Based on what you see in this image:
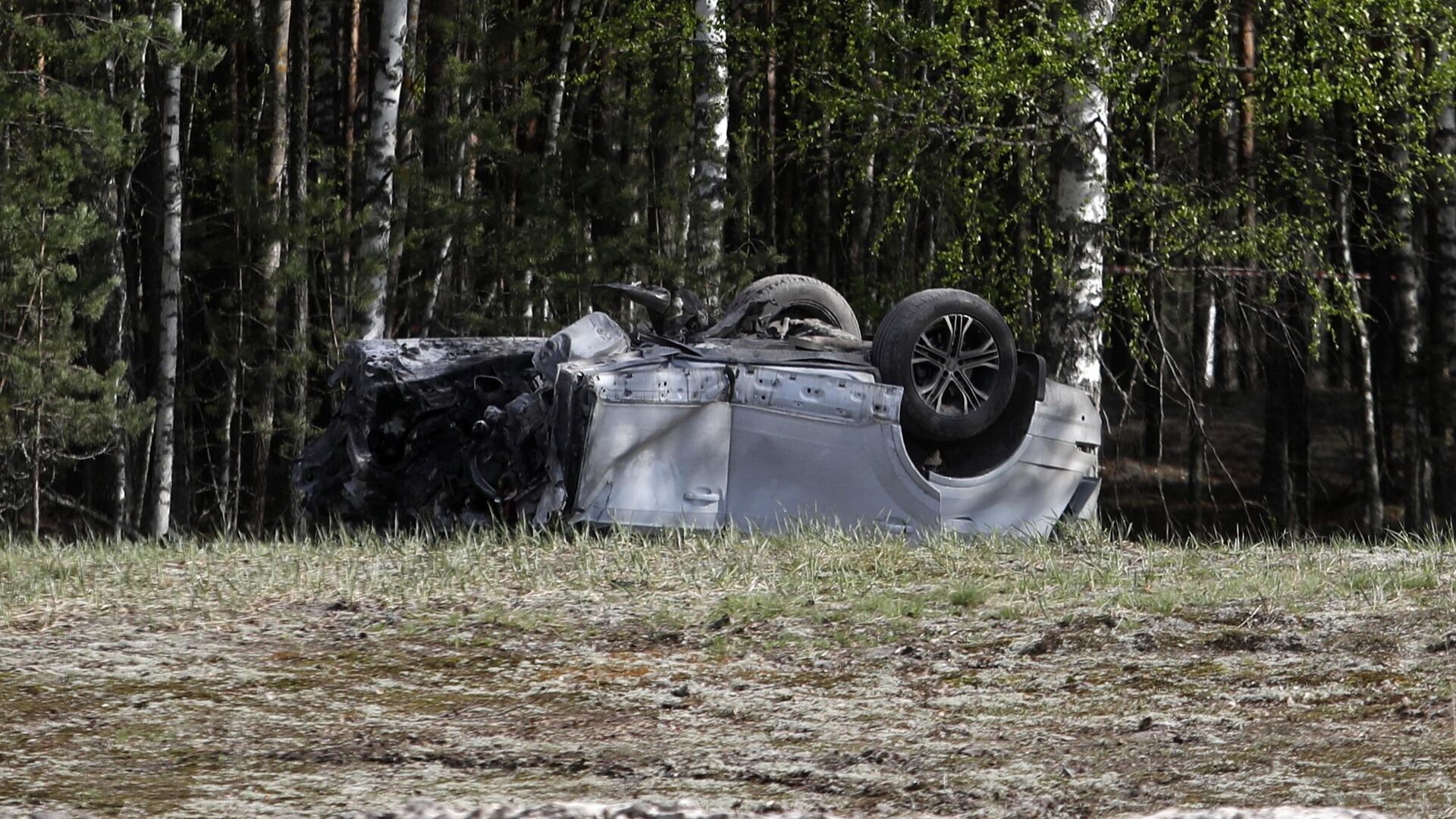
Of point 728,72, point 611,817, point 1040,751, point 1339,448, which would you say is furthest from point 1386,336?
point 611,817

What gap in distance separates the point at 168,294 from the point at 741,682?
46.2 feet

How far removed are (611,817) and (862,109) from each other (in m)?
10.8

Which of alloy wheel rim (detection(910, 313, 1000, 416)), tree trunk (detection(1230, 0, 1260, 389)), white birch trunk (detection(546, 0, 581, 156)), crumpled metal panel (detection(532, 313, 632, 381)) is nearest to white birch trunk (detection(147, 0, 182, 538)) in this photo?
white birch trunk (detection(546, 0, 581, 156))

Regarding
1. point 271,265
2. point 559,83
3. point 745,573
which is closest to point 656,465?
point 745,573

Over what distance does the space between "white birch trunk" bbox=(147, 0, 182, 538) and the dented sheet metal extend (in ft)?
29.5

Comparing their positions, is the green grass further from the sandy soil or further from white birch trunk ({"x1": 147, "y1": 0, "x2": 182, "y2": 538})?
white birch trunk ({"x1": 147, "y1": 0, "x2": 182, "y2": 538})

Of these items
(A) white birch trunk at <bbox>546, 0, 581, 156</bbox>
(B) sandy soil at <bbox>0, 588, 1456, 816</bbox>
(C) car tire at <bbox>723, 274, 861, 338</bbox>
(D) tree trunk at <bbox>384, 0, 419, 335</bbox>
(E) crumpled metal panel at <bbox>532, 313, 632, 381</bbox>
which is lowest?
(B) sandy soil at <bbox>0, 588, 1456, 816</bbox>

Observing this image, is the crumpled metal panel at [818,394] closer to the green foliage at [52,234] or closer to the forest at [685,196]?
the forest at [685,196]

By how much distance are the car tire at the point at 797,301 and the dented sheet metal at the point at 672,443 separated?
1.49 feet

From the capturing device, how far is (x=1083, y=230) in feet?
40.6

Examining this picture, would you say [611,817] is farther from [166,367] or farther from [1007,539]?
[166,367]

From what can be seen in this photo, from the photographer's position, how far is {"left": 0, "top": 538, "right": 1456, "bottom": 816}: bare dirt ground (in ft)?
12.3

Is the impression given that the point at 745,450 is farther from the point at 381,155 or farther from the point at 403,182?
the point at 403,182

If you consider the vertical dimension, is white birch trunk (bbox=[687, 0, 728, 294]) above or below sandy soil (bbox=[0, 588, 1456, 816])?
above
